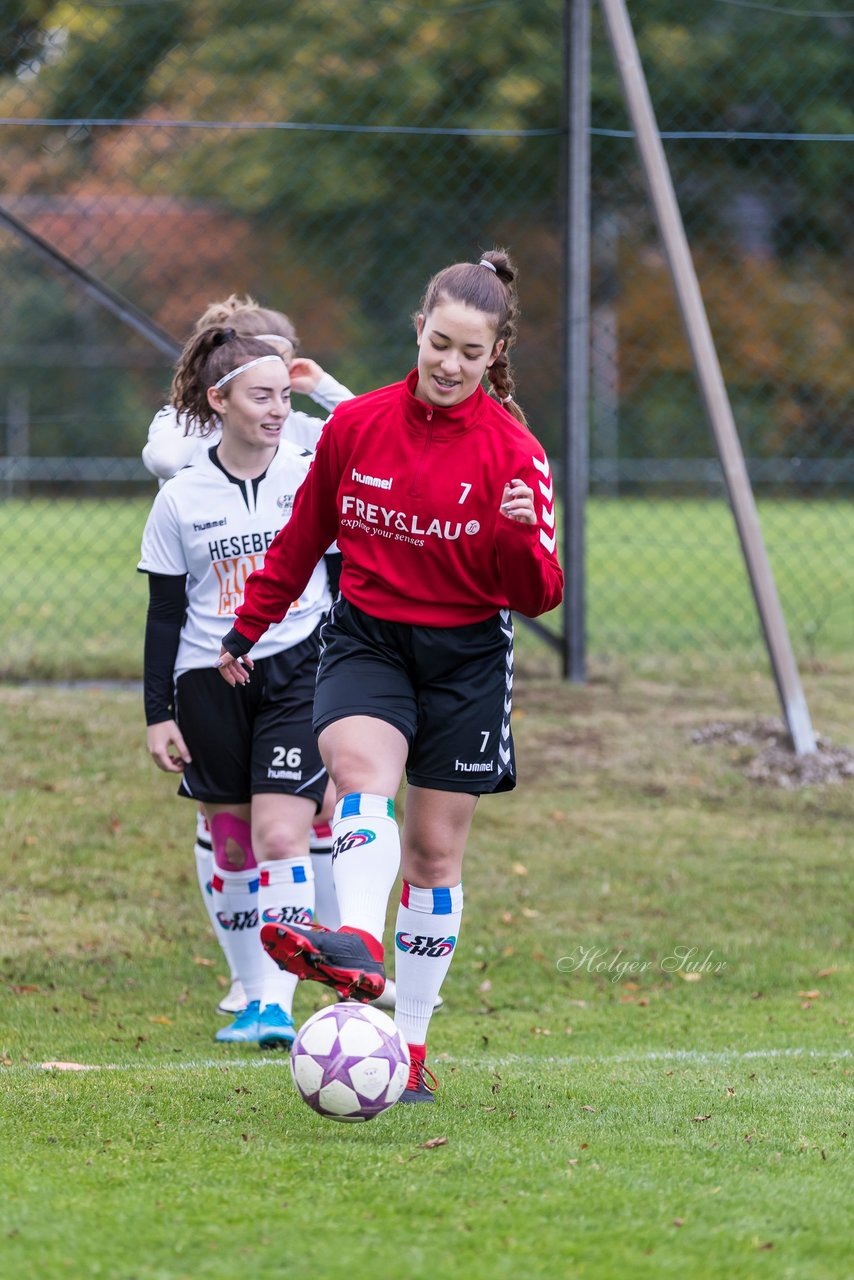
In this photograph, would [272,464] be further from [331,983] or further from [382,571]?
[331,983]

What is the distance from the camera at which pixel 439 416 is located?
11.6 ft

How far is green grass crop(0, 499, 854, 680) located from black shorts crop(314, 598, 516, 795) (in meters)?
5.24

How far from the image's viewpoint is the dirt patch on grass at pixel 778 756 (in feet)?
23.8

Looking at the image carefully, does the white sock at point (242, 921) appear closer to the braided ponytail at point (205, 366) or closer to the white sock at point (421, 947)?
the white sock at point (421, 947)

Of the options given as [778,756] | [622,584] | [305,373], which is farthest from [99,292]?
[622,584]

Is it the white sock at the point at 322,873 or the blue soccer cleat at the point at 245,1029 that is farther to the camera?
the white sock at the point at 322,873

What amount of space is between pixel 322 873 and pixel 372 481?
190cm

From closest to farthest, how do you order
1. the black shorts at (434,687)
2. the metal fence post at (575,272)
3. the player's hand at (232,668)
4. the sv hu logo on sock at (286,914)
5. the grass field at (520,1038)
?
the grass field at (520,1038) → the black shorts at (434,687) → the player's hand at (232,668) → the sv hu logo on sock at (286,914) → the metal fence post at (575,272)

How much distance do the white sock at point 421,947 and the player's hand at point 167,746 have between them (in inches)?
41.6

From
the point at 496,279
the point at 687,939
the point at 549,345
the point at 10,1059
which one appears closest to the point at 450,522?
the point at 496,279

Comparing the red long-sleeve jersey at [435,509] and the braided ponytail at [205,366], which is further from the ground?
the braided ponytail at [205,366]

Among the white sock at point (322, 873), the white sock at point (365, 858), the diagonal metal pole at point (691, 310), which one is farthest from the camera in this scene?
the diagonal metal pole at point (691, 310)

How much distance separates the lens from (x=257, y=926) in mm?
4766

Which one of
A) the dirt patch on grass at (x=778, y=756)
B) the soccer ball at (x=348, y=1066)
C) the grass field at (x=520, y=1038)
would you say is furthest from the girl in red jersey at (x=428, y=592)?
the dirt patch on grass at (x=778, y=756)
